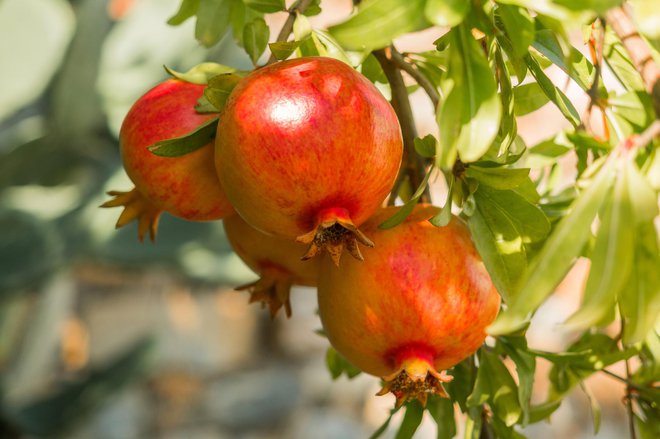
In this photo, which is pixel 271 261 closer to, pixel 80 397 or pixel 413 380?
pixel 413 380

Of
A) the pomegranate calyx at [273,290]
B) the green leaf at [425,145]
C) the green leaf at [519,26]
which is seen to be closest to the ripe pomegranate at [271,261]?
the pomegranate calyx at [273,290]

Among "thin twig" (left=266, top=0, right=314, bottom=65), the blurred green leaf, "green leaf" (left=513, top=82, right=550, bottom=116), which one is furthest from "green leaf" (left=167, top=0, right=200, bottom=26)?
the blurred green leaf

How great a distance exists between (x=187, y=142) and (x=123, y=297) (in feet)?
8.17

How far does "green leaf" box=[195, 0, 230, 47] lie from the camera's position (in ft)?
2.00

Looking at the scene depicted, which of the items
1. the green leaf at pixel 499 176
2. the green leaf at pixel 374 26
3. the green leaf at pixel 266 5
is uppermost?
the green leaf at pixel 374 26

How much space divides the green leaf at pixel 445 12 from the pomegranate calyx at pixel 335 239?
120 millimetres

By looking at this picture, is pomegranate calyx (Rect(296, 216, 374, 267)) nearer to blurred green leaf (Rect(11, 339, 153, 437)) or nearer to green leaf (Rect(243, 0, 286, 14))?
green leaf (Rect(243, 0, 286, 14))

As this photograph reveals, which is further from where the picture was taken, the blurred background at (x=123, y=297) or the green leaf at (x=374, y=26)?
the blurred background at (x=123, y=297)

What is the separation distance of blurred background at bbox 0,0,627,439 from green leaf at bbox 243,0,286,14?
1742mm

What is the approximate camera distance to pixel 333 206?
17.8 inches

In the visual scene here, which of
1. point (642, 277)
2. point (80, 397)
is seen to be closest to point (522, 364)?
point (642, 277)

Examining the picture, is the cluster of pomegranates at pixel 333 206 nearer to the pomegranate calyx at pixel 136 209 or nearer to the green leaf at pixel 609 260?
the pomegranate calyx at pixel 136 209

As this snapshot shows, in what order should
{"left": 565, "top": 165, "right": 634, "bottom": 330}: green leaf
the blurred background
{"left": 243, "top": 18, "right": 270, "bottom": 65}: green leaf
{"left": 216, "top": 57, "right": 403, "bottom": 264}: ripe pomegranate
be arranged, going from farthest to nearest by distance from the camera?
the blurred background, {"left": 243, "top": 18, "right": 270, "bottom": 65}: green leaf, {"left": 216, "top": 57, "right": 403, "bottom": 264}: ripe pomegranate, {"left": 565, "top": 165, "right": 634, "bottom": 330}: green leaf

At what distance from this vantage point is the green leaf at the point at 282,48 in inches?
18.9
